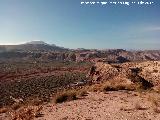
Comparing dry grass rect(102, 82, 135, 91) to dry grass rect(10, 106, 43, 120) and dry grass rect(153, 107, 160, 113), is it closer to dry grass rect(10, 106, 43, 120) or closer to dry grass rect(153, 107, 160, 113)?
dry grass rect(153, 107, 160, 113)

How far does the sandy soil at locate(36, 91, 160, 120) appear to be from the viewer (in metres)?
14.9

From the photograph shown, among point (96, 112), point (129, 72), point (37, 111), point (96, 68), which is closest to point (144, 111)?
point (96, 112)

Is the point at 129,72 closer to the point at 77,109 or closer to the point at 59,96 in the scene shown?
the point at 59,96

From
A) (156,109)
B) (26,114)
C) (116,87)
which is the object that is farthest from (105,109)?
(116,87)

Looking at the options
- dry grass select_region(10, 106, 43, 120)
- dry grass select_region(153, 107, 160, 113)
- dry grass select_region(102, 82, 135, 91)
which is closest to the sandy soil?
dry grass select_region(153, 107, 160, 113)

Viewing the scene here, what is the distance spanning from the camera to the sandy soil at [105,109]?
14.9m

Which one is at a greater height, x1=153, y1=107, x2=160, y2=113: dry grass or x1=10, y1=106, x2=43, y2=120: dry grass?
x1=153, y1=107, x2=160, y2=113: dry grass

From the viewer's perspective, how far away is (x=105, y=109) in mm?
16516

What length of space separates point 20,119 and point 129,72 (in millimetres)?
15607

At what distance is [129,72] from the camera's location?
1101 inches

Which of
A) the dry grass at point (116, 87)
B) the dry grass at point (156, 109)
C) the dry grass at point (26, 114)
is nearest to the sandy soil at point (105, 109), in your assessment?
the dry grass at point (156, 109)

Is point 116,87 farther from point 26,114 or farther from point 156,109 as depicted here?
point 26,114

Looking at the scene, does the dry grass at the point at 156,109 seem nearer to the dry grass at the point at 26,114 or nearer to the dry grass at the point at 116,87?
the dry grass at the point at 26,114

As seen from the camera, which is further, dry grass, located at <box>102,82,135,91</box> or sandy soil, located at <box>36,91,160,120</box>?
dry grass, located at <box>102,82,135,91</box>
